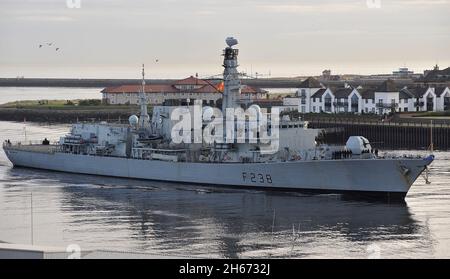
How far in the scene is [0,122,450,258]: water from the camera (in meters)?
24.2

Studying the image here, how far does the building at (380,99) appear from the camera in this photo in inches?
2689

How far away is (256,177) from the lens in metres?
35.8

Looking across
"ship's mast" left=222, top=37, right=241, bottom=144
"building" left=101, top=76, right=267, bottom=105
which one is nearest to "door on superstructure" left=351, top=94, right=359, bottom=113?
"building" left=101, top=76, right=267, bottom=105

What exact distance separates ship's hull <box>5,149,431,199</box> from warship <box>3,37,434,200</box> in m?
0.03

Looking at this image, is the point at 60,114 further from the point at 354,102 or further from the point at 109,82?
the point at 109,82

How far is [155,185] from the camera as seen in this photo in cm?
3838

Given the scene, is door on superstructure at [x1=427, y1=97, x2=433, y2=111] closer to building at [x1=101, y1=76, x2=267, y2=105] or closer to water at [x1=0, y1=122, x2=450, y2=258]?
building at [x1=101, y1=76, x2=267, y2=105]

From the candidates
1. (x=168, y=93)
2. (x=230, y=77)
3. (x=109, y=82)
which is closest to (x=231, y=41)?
(x=230, y=77)

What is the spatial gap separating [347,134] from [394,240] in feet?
112

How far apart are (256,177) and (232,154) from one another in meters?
1.83

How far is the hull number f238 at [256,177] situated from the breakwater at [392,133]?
1813cm

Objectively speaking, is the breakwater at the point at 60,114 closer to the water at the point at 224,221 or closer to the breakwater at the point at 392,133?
the breakwater at the point at 392,133

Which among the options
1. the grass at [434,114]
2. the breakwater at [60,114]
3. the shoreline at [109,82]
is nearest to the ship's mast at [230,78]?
the grass at [434,114]
